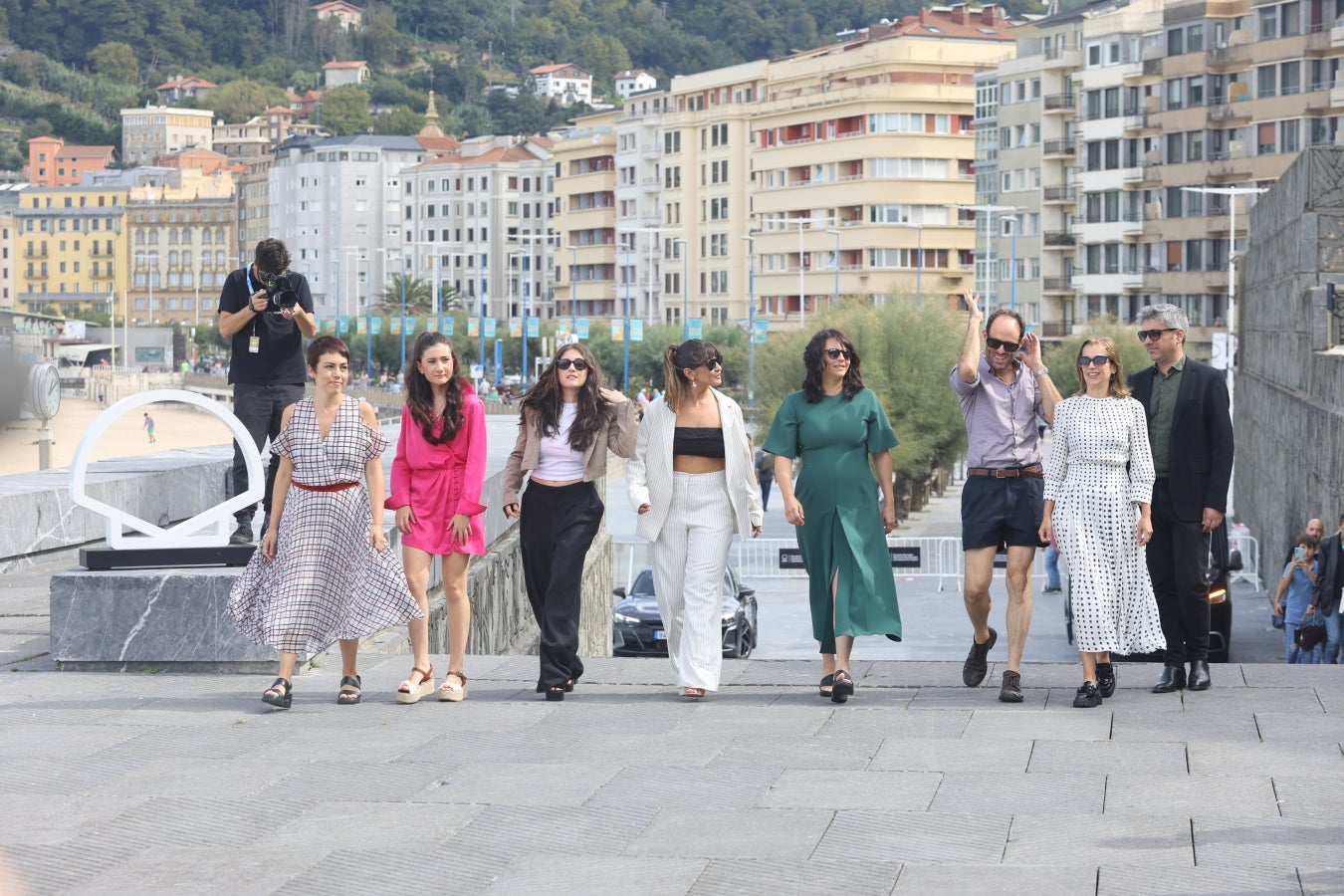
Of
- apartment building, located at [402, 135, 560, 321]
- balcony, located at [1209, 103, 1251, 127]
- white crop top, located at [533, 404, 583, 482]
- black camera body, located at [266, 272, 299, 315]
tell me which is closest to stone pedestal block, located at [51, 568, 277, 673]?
black camera body, located at [266, 272, 299, 315]

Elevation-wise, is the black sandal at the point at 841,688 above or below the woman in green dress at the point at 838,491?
below

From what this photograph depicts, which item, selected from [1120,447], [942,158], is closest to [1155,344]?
[1120,447]

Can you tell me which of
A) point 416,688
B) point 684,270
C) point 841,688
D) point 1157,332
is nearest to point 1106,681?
point 841,688

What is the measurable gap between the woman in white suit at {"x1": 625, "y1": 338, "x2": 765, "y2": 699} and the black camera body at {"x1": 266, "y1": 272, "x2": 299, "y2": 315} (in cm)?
187

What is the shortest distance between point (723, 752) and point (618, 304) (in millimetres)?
139412

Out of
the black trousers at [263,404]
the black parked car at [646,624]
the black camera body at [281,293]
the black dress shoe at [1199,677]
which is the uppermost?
the black camera body at [281,293]

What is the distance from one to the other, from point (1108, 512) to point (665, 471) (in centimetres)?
197

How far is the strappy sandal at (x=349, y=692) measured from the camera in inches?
372

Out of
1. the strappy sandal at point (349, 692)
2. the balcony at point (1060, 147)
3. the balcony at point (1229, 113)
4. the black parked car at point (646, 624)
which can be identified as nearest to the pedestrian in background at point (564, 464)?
the strappy sandal at point (349, 692)

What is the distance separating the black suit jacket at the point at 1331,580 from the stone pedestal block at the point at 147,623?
376 inches

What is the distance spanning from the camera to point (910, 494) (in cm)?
5956

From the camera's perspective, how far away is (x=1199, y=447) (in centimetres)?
977

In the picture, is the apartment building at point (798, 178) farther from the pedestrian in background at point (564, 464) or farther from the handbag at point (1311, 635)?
the pedestrian in background at point (564, 464)

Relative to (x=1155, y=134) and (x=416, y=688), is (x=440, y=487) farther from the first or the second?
(x=1155, y=134)
